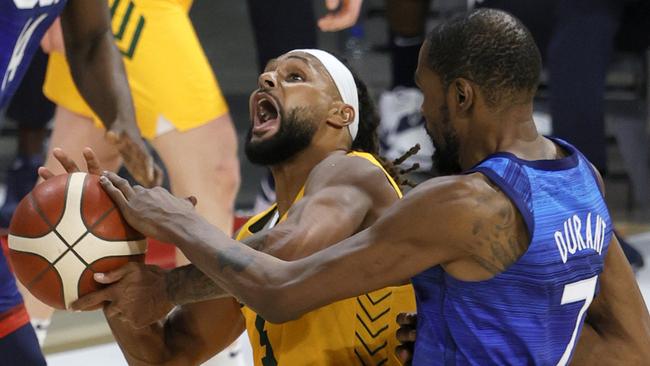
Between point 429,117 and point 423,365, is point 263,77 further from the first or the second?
point 423,365

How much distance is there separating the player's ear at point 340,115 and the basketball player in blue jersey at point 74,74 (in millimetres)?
760

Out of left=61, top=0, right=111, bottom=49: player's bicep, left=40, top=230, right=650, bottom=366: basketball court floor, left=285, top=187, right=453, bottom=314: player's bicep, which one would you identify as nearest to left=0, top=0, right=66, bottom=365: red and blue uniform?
left=61, top=0, right=111, bottom=49: player's bicep

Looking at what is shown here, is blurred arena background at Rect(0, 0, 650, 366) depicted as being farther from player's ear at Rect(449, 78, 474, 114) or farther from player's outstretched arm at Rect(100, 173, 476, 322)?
player's ear at Rect(449, 78, 474, 114)

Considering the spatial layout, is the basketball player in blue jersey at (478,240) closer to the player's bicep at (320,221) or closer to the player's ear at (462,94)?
the player's ear at (462,94)

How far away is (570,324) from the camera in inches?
107

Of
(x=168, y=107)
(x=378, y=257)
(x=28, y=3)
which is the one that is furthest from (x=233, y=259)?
(x=168, y=107)

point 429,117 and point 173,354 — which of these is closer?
point 429,117

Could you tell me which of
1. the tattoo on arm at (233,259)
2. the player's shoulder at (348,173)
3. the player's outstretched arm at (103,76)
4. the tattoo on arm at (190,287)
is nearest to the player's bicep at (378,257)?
the tattoo on arm at (233,259)

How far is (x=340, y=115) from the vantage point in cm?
332

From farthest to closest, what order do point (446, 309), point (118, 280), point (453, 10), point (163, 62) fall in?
1. point (453, 10)
2. point (163, 62)
3. point (118, 280)
4. point (446, 309)

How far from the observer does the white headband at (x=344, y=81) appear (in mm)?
3355

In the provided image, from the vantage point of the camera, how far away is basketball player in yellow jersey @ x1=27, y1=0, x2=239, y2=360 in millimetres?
4984

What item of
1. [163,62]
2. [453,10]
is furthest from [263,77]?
[453,10]

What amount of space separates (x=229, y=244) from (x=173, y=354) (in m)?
0.66
